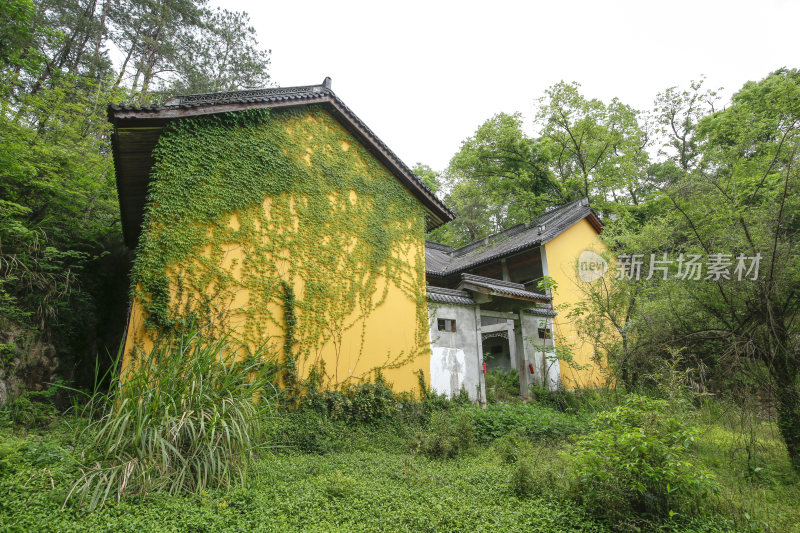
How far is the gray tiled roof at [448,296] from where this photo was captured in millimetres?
8766

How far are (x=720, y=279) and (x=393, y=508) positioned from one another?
502 centimetres

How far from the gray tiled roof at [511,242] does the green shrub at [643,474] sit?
9.10 metres

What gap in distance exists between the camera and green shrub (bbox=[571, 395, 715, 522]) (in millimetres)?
3258

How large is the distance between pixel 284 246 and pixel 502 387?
22.3 ft

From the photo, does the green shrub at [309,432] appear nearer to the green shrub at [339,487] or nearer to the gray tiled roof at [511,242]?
the green shrub at [339,487]

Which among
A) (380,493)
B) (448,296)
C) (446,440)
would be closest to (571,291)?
(448,296)

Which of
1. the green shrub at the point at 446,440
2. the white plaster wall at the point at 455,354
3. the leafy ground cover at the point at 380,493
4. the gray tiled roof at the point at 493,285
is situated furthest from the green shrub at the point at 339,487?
the gray tiled roof at the point at 493,285

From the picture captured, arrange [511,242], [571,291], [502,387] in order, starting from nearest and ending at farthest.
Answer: [502,387] < [571,291] < [511,242]

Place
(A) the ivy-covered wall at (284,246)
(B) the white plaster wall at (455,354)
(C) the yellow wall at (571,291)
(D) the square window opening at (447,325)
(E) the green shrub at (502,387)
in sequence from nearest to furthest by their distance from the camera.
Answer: (A) the ivy-covered wall at (284,246) → (B) the white plaster wall at (455,354) → (D) the square window opening at (447,325) → (E) the green shrub at (502,387) → (C) the yellow wall at (571,291)

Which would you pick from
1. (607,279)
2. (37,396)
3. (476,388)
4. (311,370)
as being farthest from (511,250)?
(37,396)

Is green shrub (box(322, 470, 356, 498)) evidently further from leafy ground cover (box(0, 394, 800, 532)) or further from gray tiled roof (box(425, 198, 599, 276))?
gray tiled roof (box(425, 198, 599, 276))

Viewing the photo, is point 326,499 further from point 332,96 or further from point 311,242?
point 332,96

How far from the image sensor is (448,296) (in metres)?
8.98

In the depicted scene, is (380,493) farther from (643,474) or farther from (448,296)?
(448,296)
